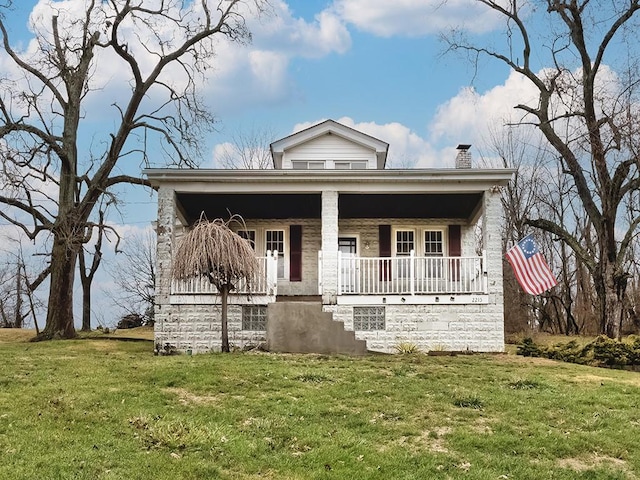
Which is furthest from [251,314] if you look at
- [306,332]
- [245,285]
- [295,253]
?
[295,253]

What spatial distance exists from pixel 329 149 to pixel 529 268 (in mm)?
7873

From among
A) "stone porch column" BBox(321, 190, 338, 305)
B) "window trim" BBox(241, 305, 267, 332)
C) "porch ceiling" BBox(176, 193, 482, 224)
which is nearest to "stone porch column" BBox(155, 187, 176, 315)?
"porch ceiling" BBox(176, 193, 482, 224)

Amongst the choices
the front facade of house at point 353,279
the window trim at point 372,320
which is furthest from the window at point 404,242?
the window trim at point 372,320

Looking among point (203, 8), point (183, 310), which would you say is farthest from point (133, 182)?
point (183, 310)

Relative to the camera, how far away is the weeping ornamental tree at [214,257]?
16906mm

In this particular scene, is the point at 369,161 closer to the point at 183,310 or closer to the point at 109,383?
the point at 183,310

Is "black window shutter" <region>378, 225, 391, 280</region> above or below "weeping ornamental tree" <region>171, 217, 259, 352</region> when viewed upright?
above

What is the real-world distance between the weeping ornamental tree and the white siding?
6.57 m

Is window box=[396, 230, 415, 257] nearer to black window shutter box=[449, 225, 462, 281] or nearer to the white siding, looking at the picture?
black window shutter box=[449, 225, 462, 281]

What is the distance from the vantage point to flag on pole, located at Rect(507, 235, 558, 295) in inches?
720

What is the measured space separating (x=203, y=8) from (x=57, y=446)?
2334 cm

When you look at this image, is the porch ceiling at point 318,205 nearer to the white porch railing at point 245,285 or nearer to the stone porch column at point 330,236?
the stone porch column at point 330,236

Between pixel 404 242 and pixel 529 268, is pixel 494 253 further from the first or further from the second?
pixel 404 242

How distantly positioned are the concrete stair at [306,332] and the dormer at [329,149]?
644 centimetres
